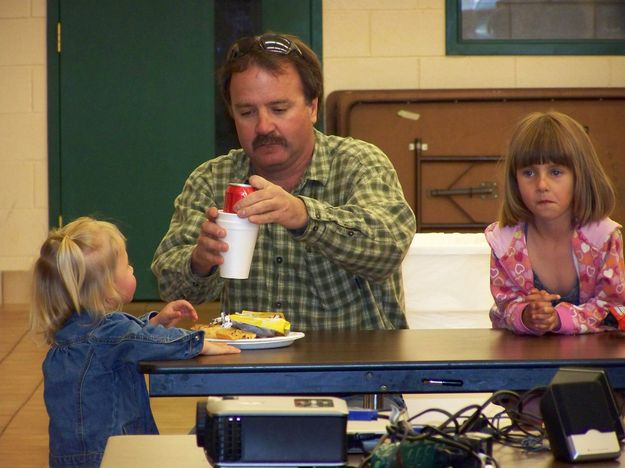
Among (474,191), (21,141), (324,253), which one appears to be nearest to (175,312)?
(324,253)

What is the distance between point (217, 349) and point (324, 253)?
50cm

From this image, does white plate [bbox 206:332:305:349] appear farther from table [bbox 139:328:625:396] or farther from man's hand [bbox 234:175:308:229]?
man's hand [bbox 234:175:308:229]

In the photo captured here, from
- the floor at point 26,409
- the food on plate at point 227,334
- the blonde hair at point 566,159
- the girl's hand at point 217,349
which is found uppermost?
the blonde hair at point 566,159

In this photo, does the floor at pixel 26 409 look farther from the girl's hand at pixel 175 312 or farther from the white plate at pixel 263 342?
the white plate at pixel 263 342

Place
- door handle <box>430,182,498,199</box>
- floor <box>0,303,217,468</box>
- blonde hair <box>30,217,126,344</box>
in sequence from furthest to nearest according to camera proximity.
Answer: door handle <box>430,182,498,199</box>, floor <box>0,303,217,468</box>, blonde hair <box>30,217,126,344</box>

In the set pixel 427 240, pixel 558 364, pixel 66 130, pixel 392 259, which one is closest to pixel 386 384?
pixel 558 364

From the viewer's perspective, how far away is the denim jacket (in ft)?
7.26

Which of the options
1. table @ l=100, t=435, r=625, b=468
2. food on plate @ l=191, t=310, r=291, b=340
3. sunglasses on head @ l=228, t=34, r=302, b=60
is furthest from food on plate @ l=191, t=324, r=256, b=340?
sunglasses on head @ l=228, t=34, r=302, b=60

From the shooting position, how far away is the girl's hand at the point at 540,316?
7.55 feet

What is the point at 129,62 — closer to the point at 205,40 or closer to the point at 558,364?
the point at 205,40

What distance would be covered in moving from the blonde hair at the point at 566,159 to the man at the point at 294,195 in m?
0.28

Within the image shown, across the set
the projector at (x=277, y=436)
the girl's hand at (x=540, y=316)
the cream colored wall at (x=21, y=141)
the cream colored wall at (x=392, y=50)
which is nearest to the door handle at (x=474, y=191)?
the cream colored wall at (x=392, y=50)

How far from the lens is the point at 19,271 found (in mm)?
6625

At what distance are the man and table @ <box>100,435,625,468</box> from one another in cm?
88
